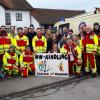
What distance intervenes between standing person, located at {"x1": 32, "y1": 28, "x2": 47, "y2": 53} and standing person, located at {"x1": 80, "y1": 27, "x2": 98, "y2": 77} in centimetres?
153

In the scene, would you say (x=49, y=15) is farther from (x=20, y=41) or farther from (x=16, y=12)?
(x=20, y=41)

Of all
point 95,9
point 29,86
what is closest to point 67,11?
point 95,9

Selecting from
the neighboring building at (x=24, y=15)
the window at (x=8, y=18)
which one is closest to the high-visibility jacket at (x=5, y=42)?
the neighboring building at (x=24, y=15)

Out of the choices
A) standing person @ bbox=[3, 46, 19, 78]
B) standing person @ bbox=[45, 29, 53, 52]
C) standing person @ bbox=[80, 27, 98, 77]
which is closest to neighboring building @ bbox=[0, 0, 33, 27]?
standing person @ bbox=[45, 29, 53, 52]

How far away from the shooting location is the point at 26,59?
12.9m

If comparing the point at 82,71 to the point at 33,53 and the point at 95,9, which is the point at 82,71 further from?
the point at 95,9

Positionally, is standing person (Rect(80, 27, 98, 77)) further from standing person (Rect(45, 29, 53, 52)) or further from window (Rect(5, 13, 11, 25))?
window (Rect(5, 13, 11, 25))

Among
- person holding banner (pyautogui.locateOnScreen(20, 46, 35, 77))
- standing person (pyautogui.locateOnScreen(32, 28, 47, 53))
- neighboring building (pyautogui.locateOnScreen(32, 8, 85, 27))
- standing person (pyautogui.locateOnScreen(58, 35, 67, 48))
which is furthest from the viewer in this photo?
neighboring building (pyautogui.locateOnScreen(32, 8, 85, 27))

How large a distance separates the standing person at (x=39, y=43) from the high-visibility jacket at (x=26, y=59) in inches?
11.7

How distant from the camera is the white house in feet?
157

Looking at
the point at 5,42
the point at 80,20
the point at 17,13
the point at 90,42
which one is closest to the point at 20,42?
the point at 5,42

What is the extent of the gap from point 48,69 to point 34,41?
1262mm

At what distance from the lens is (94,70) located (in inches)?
487

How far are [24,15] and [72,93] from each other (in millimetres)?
41297
